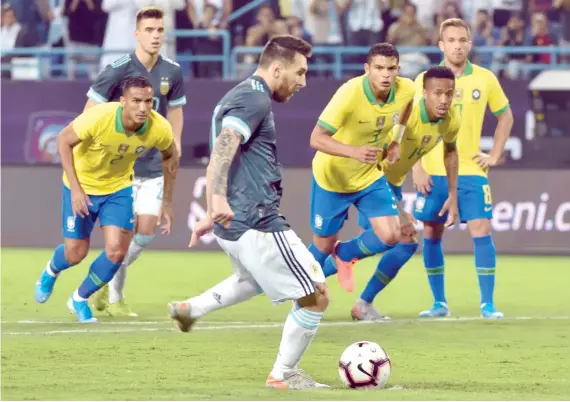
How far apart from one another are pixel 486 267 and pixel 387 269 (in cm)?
83

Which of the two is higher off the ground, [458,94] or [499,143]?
[458,94]

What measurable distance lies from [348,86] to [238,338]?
84.8 inches

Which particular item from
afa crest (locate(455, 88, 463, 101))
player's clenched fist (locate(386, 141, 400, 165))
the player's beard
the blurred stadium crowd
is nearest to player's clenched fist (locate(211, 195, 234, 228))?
the player's beard

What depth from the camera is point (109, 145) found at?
10438 mm

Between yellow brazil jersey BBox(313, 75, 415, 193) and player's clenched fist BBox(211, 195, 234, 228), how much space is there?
10.7 feet

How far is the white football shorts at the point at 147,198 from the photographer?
11.4 meters

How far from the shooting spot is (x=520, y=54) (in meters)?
20.0

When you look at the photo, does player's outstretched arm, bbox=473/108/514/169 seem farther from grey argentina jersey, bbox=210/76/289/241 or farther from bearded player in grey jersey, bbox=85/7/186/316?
grey argentina jersey, bbox=210/76/289/241

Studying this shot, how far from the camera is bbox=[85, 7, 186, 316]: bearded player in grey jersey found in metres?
11.2

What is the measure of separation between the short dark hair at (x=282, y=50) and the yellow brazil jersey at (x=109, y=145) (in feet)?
9.70

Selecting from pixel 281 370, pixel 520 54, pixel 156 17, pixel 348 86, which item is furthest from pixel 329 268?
pixel 520 54

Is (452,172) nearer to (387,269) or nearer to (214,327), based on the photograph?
(387,269)

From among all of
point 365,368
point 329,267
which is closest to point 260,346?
Answer: point 365,368

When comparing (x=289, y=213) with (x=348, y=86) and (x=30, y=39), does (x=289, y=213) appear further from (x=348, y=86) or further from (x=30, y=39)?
(x=348, y=86)
